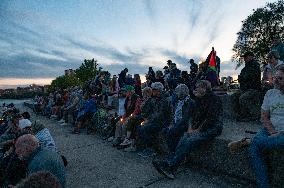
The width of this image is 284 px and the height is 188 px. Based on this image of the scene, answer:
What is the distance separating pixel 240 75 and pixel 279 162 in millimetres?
3902

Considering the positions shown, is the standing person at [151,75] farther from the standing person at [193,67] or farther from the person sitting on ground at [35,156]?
the person sitting on ground at [35,156]

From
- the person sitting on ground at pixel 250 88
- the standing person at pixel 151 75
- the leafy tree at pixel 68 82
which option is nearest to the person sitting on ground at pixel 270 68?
the person sitting on ground at pixel 250 88

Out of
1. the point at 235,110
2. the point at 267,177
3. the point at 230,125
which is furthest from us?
the point at 235,110

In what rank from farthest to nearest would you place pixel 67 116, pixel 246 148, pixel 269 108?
1. pixel 67 116
2. pixel 246 148
3. pixel 269 108

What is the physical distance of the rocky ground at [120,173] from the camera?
5.42m

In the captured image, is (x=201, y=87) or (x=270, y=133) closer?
(x=270, y=133)

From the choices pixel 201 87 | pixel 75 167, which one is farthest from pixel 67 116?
pixel 201 87

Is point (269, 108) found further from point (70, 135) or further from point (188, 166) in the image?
point (70, 135)

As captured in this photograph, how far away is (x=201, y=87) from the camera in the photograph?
6.04 metres

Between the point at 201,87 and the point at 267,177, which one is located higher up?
the point at 201,87

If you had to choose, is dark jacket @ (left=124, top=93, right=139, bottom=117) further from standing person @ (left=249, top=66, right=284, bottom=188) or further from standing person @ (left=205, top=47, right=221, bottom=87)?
standing person @ (left=249, top=66, right=284, bottom=188)

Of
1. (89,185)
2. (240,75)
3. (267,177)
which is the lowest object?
(89,185)

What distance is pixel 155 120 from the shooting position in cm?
747

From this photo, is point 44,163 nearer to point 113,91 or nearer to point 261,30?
point 113,91
